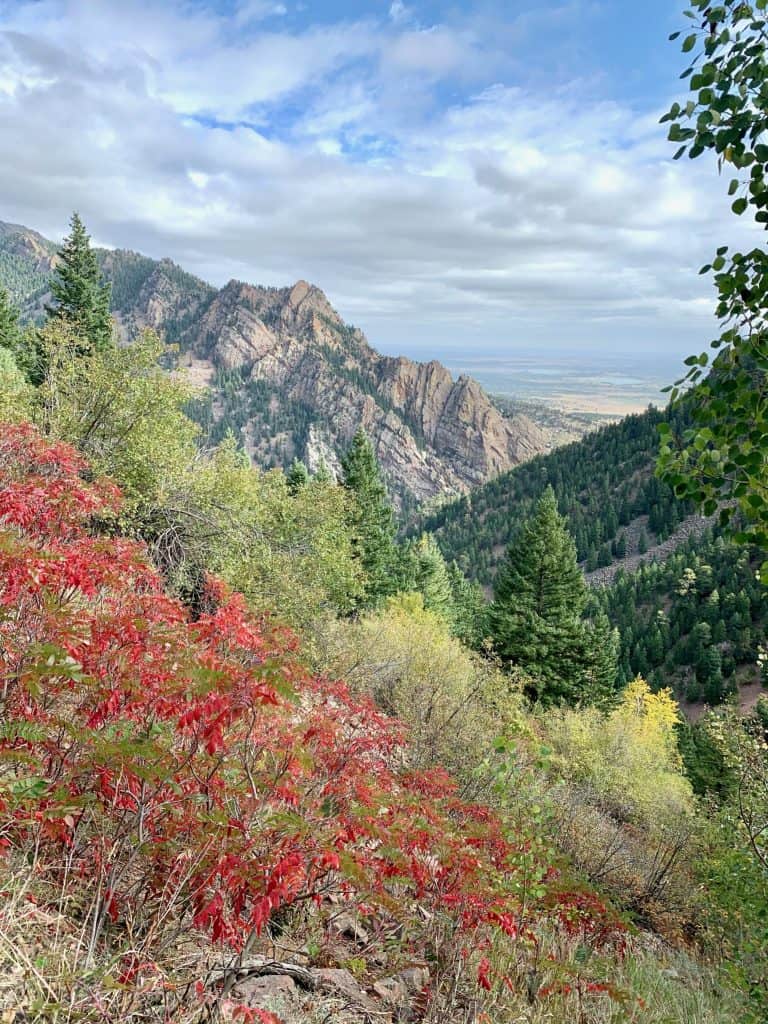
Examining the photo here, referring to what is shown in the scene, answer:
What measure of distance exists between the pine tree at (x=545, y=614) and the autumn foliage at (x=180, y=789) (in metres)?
24.2

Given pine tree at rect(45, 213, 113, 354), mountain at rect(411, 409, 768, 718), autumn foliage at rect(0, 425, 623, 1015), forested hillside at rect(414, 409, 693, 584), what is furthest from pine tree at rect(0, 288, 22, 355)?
forested hillside at rect(414, 409, 693, 584)

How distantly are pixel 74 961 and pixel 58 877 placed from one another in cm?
101

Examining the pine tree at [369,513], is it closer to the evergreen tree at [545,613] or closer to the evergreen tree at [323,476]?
the evergreen tree at [323,476]

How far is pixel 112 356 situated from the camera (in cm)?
1554

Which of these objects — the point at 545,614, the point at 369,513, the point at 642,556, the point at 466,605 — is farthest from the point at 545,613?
the point at 642,556

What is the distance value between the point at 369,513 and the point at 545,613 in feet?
38.0

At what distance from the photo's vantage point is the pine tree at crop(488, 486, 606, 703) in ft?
94.1

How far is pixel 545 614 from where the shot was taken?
98.0 feet

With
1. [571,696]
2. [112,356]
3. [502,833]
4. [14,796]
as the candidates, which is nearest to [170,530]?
[112,356]

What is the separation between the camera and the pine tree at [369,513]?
33500 mm

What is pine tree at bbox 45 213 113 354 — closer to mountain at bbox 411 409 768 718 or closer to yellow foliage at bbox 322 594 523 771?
yellow foliage at bbox 322 594 523 771

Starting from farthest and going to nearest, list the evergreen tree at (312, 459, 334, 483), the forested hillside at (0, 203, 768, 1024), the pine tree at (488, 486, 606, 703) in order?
1. the pine tree at (488, 486, 606, 703)
2. the evergreen tree at (312, 459, 334, 483)
3. the forested hillside at (0, 203, 768, 1024)

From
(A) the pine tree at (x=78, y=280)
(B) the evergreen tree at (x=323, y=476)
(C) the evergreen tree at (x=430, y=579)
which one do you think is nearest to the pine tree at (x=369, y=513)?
(B) the evergreen tree at (x=323, y=476)

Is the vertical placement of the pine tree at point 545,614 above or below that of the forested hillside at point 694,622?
above
